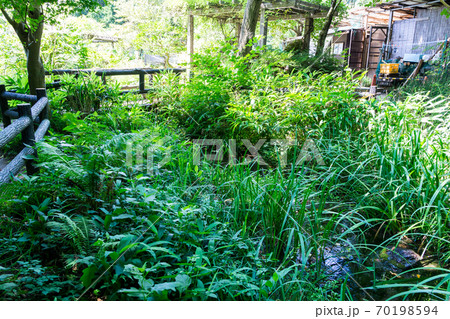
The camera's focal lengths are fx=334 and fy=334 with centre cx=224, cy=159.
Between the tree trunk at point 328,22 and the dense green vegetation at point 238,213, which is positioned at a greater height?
the tree trunk at point 328,22

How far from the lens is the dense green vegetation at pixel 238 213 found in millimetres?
1588

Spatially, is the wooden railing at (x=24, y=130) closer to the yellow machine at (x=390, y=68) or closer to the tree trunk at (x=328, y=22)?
the yellow machine at (x=390, y=68)

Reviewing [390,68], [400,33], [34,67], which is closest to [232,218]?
[34,67]

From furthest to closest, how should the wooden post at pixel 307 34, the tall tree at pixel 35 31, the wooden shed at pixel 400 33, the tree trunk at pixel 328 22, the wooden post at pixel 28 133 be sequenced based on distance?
the wooden shed at pixel 400 33 < the wooden post at pixel 307 34 < the tree trunk at pixel 328 22 < the tall tree at pixel 35 31 < the wooden post at pixel 28 133

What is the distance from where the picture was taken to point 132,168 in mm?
2449

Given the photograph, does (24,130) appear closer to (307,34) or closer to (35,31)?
(35,31)

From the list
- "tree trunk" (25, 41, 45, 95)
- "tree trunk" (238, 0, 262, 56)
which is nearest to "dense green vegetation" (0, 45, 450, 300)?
"tree trunk" (25, 41, 45, 95)

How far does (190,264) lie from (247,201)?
106cm

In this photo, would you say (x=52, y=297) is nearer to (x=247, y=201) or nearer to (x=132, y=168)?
(x=132, y=168)

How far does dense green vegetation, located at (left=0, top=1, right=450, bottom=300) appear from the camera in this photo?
1588 millimetres

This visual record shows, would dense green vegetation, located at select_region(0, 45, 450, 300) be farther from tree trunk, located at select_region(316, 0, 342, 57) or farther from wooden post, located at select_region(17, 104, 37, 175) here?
tree trunk, located at select_region(316, 0, 342, 57)

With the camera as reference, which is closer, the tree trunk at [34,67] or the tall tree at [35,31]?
the tall tree at [35,31]

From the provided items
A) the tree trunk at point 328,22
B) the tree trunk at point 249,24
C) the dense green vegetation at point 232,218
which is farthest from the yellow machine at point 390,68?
the dense green vegetation at point 232,218

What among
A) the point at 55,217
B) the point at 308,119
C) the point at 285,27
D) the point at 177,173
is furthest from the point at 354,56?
the point at 55,217
